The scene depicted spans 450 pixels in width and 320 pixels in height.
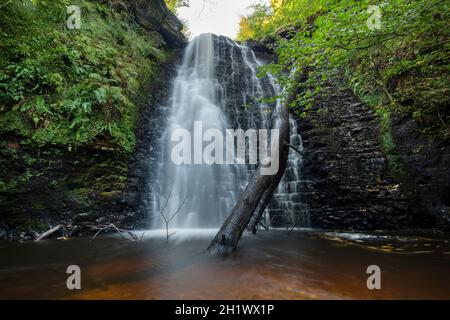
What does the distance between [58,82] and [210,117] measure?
5075 millimetres

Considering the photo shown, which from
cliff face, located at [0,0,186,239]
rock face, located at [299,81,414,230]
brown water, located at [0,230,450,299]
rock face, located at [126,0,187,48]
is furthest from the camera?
rock face, located at [126,0,187,48]

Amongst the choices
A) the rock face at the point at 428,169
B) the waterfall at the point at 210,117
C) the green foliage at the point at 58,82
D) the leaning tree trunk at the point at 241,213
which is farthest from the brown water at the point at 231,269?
the green foliage at the point at 58,82

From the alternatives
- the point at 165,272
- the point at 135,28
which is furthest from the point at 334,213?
the point at 135,28

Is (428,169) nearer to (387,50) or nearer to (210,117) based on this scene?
(387,50)

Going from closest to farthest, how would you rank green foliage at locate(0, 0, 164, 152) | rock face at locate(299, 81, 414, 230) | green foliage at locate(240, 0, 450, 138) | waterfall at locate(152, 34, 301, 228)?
green foliage at locate(240, 0, 450, 138), green foliage at locate(0, 0, 164, 152), rock face at locate(299, 81, 414, 230), waterfall at locate(152, 34, 301, 228)

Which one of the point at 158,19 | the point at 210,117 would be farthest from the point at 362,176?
the point at 158,19

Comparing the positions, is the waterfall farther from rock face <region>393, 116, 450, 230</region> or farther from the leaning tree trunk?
rock face <region>393, 116, 450, 230</region>

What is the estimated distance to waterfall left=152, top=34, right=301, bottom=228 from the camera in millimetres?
A: 7301

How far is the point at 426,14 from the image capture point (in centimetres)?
341

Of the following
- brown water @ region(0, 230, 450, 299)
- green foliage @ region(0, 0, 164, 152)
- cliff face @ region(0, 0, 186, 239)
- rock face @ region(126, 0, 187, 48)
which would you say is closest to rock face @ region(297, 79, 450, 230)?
brown water @ region(0, 230, 450, 299)

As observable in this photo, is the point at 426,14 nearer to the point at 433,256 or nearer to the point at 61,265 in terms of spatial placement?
the point at 433,256

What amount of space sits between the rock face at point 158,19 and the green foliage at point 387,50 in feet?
27.0

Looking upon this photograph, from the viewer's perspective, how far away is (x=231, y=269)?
307 centimetres

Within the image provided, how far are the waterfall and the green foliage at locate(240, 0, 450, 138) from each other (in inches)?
53.1
